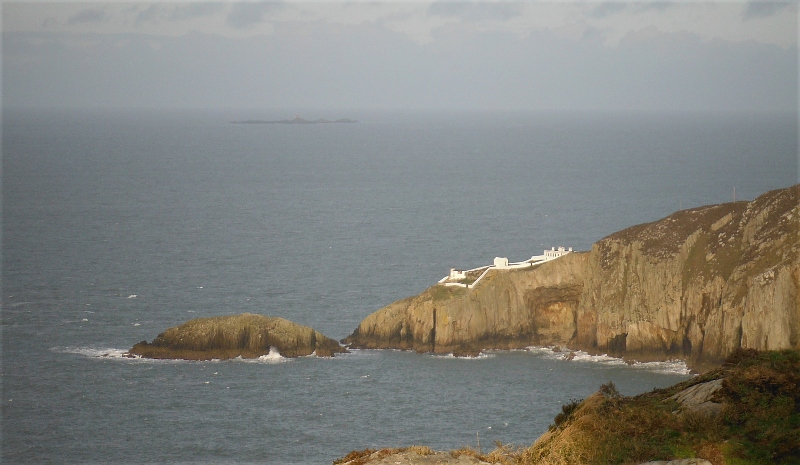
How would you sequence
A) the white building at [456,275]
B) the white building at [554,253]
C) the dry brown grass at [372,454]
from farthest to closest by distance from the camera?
the white building at [554,253], the white building at [456,275], the dry brown grass at [372,454]

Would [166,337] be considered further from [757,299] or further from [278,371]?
[757,299]

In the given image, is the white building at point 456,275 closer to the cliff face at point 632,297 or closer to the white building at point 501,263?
the cliff face at point 632,297

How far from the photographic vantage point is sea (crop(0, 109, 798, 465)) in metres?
56.9

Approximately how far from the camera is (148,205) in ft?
472

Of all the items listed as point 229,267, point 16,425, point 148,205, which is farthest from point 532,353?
point 148,205

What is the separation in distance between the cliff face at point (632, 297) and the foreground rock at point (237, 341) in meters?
3.59

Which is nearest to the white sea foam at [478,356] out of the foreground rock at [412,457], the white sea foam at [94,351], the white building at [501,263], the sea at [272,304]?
the sea at [272,304]

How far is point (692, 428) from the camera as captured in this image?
1167 inches

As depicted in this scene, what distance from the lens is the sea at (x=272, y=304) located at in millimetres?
56875

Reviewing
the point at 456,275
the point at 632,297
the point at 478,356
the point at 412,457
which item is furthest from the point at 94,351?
the point at 412,457

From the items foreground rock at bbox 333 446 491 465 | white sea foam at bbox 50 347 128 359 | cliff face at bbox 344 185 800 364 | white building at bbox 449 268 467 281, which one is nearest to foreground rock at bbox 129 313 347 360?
white sea foam at bbox 50 347 128 359

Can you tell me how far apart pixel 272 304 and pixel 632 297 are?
83.6 feet

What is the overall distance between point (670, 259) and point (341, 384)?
21.6 metres

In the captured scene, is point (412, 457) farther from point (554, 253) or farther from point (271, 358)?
point (554, 253)
